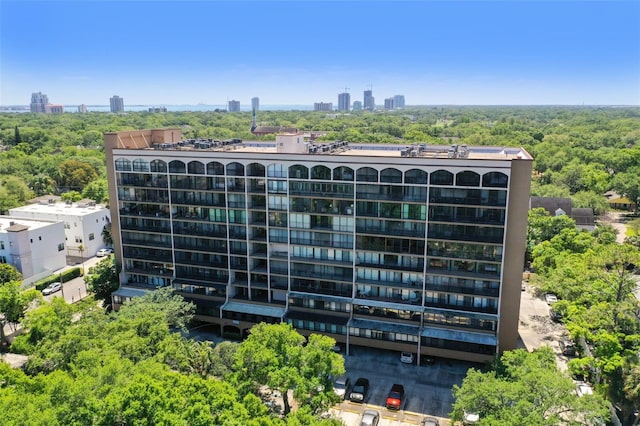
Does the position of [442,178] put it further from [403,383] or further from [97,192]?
[97,192]

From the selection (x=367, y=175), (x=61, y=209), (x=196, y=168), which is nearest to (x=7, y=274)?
(x=61, y=209)

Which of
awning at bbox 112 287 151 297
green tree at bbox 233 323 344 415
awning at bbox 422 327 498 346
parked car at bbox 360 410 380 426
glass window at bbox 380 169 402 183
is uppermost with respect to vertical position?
glass window at bbox 380 169 402 183

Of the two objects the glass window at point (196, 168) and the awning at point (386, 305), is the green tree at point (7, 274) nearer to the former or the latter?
the glass window at point (196, 168)

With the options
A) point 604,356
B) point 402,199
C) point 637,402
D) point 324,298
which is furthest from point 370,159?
point 637,402

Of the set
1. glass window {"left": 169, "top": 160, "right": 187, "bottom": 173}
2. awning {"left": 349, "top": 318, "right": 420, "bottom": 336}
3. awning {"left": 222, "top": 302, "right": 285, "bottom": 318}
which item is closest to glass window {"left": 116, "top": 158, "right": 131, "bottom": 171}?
glass window {"left": 169, "top": 160, "right": 187, "bottom": 173}

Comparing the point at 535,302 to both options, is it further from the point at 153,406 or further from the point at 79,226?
the point at 79,226

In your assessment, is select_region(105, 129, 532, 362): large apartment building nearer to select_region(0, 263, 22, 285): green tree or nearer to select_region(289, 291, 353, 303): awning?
select_region(289, 291, 353, 303): awning
